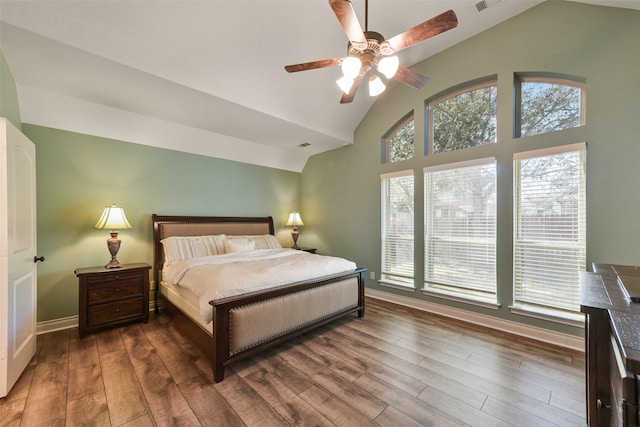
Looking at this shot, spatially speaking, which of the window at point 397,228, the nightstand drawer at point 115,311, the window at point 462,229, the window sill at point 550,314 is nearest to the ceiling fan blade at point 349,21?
the window at point 462,229

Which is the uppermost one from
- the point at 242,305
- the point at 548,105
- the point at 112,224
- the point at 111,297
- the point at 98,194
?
the point at 548,105

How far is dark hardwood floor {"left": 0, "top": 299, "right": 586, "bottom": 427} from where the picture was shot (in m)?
1.71

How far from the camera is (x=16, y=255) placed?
2.08 meters

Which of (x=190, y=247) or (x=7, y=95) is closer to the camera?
(x=7, y=95)

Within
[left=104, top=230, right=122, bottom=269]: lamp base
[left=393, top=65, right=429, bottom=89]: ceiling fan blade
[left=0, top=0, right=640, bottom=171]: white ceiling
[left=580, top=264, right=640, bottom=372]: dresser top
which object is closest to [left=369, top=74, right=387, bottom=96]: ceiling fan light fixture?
[left=393, top=65, right=429, bottom=89]: ceiling fan blade

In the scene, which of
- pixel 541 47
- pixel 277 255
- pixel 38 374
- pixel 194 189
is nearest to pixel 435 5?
pixel 541 47

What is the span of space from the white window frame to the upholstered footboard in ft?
6.15

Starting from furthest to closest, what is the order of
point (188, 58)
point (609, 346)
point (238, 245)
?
point (238, 245) < point (188, 58) < point (609, 346)

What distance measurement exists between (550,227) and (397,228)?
180cm

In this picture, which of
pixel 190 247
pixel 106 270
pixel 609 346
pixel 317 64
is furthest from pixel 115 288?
pixel 609 346

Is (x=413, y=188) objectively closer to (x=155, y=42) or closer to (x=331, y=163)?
(x=331, y=163)

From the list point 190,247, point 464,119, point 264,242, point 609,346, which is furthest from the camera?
point 264,242

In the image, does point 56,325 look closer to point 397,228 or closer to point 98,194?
point 98,194

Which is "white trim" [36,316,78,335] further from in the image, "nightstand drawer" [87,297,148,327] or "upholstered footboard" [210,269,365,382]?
"upholstered footboard" [210,269,365,382]
